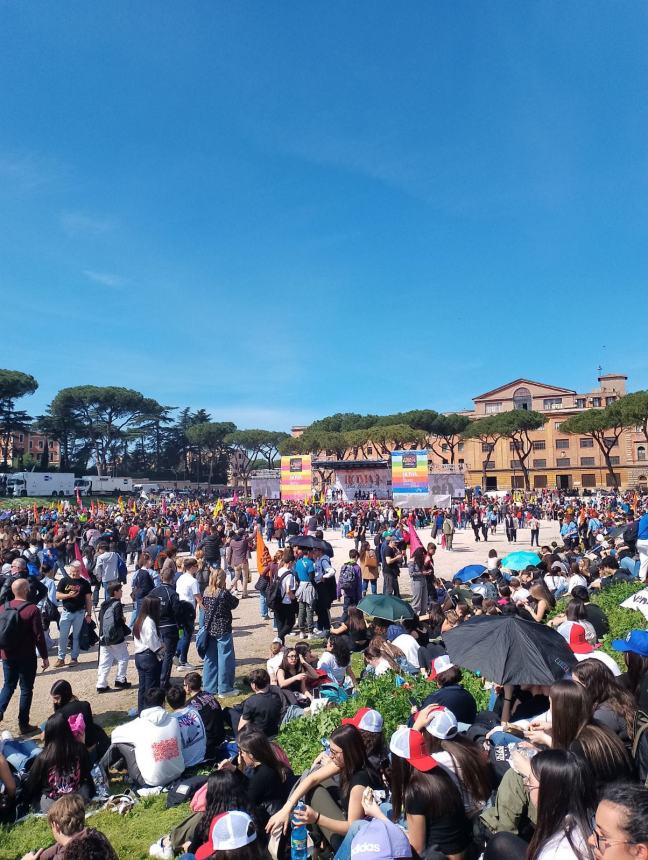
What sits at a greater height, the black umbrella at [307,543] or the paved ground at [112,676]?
the black umbrella at [307,543]

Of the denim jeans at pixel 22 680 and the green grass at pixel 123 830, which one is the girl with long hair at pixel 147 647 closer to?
the denim jeans at pixel 22 680

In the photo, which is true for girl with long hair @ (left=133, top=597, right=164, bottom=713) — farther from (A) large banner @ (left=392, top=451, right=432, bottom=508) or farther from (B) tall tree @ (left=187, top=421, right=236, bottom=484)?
(B) tall tree @ (left=187, top=421, right=236, bottom=484)

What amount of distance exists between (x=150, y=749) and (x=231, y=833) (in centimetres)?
254

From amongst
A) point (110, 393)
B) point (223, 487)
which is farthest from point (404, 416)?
point (110, 393)

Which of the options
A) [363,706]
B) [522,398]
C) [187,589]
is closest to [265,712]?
[363,706]

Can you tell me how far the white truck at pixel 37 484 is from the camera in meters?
56.8

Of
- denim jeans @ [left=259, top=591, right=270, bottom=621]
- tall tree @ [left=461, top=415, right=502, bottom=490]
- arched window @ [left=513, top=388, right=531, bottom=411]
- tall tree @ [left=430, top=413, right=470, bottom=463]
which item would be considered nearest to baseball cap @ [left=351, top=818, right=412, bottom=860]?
denim jeans @ [left=259, top=591, right=270, bottom=621]

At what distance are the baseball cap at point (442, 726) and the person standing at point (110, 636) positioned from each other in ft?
17.2

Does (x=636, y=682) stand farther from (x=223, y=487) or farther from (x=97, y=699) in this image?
(x=223, y=487)

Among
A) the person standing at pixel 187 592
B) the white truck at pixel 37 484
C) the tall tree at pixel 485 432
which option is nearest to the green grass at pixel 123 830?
the person standing at pixel 187 592

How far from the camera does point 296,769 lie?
4.55 m

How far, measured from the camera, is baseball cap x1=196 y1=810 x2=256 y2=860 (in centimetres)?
257

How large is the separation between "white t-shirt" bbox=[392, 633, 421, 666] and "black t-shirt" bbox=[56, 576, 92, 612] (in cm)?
447

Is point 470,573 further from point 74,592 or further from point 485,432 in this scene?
point 485,432
